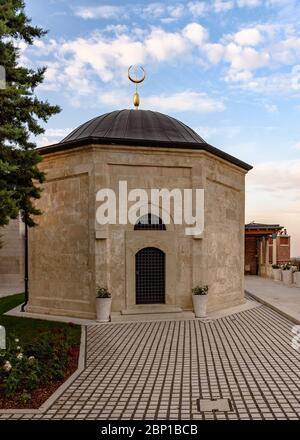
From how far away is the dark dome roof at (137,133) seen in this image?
601 inches

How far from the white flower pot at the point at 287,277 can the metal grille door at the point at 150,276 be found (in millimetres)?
15413

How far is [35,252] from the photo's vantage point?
680 inches

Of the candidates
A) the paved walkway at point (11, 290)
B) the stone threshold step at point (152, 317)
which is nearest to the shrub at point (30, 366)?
the stone threshold step at point (152, 317)

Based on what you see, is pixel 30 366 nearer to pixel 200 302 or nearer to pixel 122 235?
pixel 122 235

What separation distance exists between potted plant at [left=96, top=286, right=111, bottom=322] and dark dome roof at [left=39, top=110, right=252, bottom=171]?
20.5 feet

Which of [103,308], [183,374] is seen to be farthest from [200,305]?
[183,374]

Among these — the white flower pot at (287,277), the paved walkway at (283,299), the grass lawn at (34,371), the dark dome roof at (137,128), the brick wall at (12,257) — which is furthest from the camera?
the brick wall at (12,257)

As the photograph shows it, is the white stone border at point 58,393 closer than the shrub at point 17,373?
Yes

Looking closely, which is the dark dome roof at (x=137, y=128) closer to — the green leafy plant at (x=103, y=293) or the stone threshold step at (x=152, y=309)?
the green leafy plant at (x=103, y=293)

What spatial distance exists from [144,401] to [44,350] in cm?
296

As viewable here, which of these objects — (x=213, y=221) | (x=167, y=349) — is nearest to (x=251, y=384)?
(x=167, y=349)

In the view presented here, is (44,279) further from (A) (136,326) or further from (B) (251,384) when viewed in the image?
(B) (251,384)

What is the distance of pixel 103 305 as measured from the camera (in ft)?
A: 47.6

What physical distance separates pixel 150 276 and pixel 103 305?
239 cm
